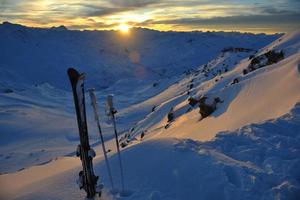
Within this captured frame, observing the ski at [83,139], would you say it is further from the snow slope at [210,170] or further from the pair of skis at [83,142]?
the snow slope at [210,170]

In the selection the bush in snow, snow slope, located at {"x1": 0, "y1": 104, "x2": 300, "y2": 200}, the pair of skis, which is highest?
the pair of skis

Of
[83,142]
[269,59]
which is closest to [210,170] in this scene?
[83,142]

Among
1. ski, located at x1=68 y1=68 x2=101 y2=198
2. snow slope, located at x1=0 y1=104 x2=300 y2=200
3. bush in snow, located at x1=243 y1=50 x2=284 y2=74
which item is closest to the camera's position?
ski, located at x1=68 y1=68 x2=101 y2=198

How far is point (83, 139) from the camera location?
5.45 m

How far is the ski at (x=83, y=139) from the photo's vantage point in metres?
5.31

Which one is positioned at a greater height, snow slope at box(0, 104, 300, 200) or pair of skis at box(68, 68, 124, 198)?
pair of skis at box(68, 68, 124, 198)

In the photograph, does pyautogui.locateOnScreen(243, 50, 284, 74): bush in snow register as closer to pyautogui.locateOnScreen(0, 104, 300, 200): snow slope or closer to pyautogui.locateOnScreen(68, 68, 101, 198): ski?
pyautogui.locateOnScreen(0, 104, 300, 200): snow slope

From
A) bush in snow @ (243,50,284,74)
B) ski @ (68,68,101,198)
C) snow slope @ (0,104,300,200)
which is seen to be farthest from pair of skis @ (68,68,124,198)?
bush in snow @ (243,50,284,74)

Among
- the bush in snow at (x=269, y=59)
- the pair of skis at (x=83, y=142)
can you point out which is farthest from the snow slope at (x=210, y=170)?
the bush in snow at (x=269, y=59)

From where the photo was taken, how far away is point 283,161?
6.68 meters

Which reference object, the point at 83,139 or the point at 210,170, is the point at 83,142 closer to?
the point at 83,139

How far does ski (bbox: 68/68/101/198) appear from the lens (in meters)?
5.31

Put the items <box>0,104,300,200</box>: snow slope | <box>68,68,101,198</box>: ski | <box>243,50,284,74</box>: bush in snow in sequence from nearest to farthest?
<box>68,68,101,198</box>: ski < <box>0,104,300,200</box>: snow slope < <box>243,50,284,74</box>: bush in snow

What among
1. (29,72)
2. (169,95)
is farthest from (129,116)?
(29,72)
